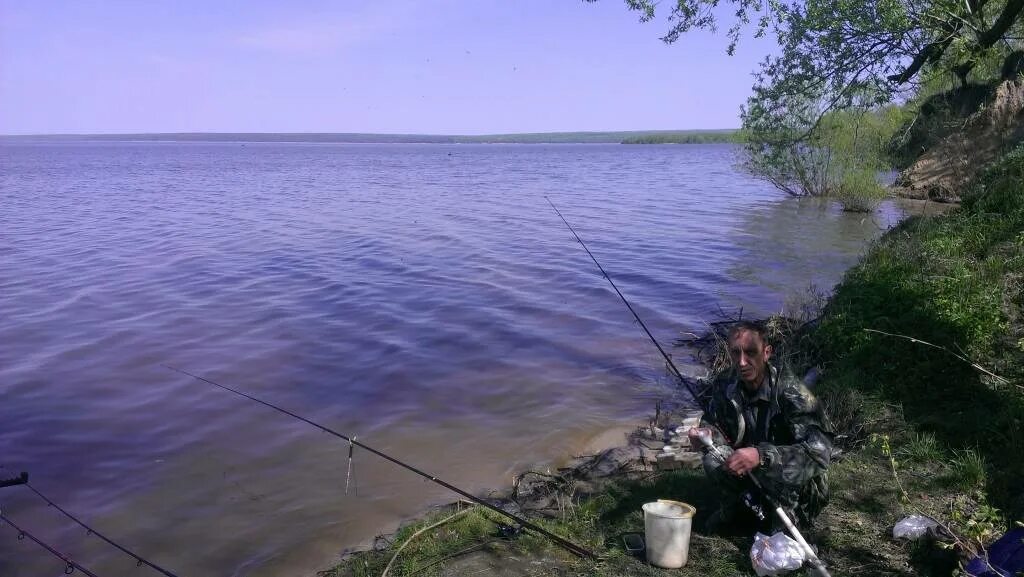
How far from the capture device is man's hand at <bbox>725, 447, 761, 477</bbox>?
13.2 feet

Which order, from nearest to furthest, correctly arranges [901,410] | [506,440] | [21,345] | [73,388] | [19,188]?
[901,410] < [506,440] < [73,388] < [21,345] < [19,188]

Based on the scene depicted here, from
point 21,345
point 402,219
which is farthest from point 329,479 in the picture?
point 402,219

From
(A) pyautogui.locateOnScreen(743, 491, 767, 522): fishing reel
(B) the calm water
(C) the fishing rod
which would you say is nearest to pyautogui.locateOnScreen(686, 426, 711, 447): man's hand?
(C) the fishing rod

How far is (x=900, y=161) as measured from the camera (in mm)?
26156

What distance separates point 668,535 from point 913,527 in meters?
1.40

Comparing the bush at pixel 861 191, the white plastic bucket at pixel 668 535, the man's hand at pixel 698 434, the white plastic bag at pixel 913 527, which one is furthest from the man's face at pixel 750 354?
the bush at pixel 861 191

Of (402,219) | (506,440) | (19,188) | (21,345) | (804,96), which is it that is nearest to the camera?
(506,440)

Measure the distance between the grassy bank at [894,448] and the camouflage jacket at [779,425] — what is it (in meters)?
0.53

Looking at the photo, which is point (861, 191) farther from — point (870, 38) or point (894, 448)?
point (894, 448)

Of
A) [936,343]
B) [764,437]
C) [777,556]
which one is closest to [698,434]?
[764,437]

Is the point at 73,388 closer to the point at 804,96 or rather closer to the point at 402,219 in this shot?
the point at 804,96

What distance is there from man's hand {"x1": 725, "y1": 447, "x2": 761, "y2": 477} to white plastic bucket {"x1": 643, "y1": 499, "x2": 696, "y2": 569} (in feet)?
1.32

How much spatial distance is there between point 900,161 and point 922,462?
946 inches

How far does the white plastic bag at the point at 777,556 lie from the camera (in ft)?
13.1
